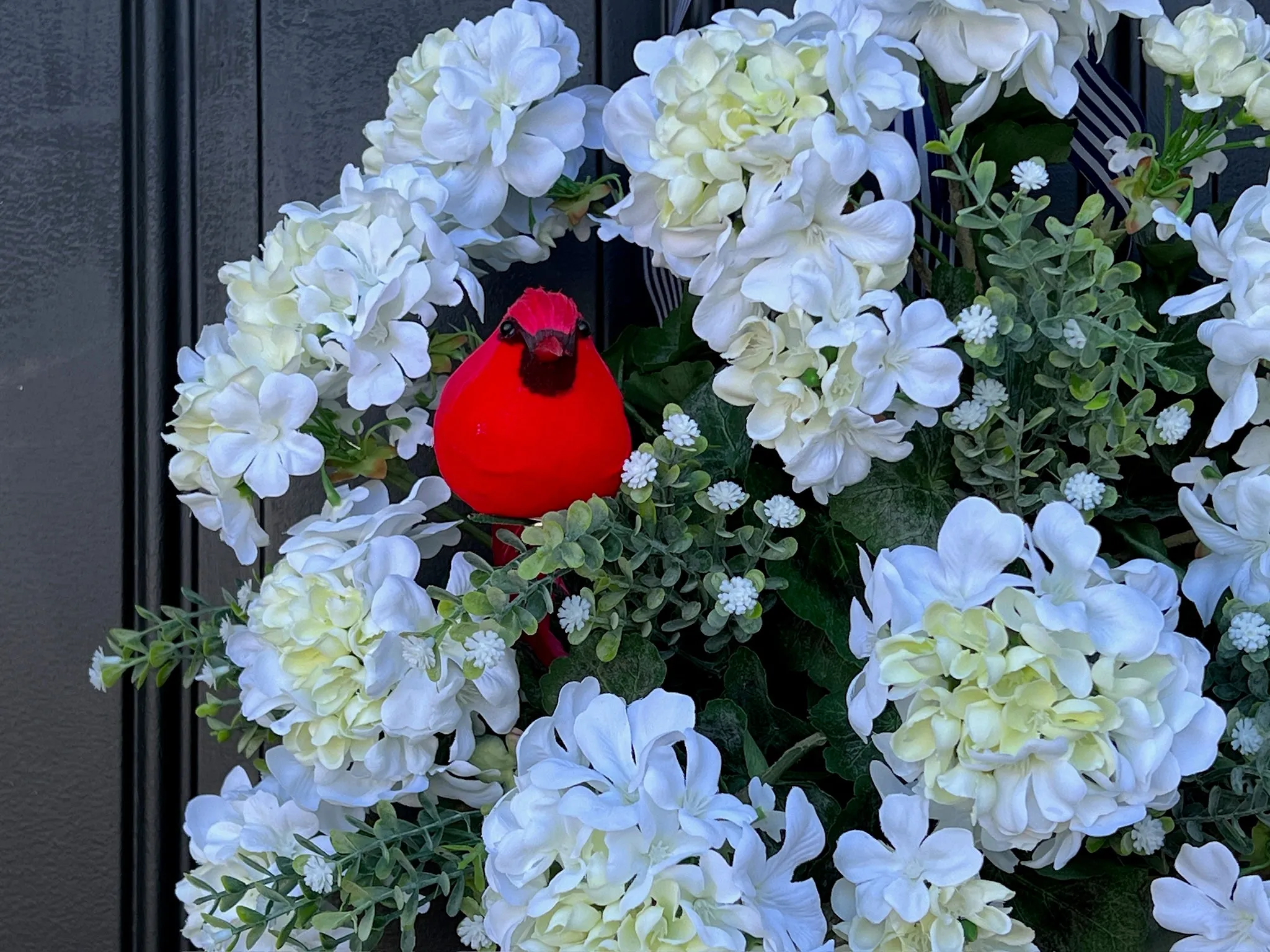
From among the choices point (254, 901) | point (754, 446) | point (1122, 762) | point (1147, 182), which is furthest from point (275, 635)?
point (1147, 182)

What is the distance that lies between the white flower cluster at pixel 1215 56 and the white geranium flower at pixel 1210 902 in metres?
0.37

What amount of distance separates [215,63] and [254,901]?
67 cm

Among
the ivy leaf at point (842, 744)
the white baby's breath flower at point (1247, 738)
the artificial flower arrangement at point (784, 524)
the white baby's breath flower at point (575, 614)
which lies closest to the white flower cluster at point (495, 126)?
the artificial flower arrangement at point (784, 524)

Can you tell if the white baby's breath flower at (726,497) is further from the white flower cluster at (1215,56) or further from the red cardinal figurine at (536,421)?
the white flower cluster at (1215,56)

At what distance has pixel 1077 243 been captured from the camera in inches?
20.9

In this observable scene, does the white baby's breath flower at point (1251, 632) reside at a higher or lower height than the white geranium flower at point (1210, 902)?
higher

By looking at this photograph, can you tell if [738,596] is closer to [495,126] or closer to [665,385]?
[665,385]

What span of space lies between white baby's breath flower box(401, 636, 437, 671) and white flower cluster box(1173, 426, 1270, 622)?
1.20 ft

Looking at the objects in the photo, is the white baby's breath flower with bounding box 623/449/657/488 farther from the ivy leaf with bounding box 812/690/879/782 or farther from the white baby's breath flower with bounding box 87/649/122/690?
the white baby's breath flower with bounding box 87/649/122/690

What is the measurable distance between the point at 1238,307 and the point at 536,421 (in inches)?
13.1

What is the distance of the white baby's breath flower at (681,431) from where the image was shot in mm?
568

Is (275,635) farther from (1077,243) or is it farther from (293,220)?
(1077,243)

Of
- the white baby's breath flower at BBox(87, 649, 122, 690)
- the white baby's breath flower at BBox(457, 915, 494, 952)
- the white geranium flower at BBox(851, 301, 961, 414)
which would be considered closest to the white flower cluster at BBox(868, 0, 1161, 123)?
the white geranium flower at BBox(851, 301, 961, 414)

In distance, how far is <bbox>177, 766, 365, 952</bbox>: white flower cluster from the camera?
63 cm
